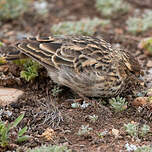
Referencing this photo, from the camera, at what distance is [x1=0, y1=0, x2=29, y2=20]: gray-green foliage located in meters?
8.77

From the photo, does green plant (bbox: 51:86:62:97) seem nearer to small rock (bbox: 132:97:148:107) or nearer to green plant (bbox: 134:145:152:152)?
small rock (bbox: 132:97:148:107)

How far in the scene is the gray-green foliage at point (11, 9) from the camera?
28.8 ft

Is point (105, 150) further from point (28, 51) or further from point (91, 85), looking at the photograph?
point (28, 51)

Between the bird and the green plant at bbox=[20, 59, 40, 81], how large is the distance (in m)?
0.26

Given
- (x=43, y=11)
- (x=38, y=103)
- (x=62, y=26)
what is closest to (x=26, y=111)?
(x=38, y=103)

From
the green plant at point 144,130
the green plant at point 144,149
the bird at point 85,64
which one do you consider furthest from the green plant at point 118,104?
the green plant at point 144,149

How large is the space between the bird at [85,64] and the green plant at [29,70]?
0.26 m

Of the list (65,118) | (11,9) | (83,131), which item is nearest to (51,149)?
(83,131)

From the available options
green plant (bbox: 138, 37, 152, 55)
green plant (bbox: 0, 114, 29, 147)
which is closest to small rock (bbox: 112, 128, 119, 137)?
green plant (bbox: 0, 114, 29, 147)

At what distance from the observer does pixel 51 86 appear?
6.38 metres

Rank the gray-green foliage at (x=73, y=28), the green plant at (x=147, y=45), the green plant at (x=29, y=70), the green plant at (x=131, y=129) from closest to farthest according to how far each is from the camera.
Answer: the green plant at (x=131, y=129)
the green plant at (x=29, y=70)
the green plant at (x=147, y=45)
the gray-green foliage at (x=73, y=28)

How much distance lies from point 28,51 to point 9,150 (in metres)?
1.85

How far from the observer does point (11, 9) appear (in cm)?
890

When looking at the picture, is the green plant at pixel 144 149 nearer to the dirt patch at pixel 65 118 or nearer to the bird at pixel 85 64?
the dirt patch at pixel 65 118
